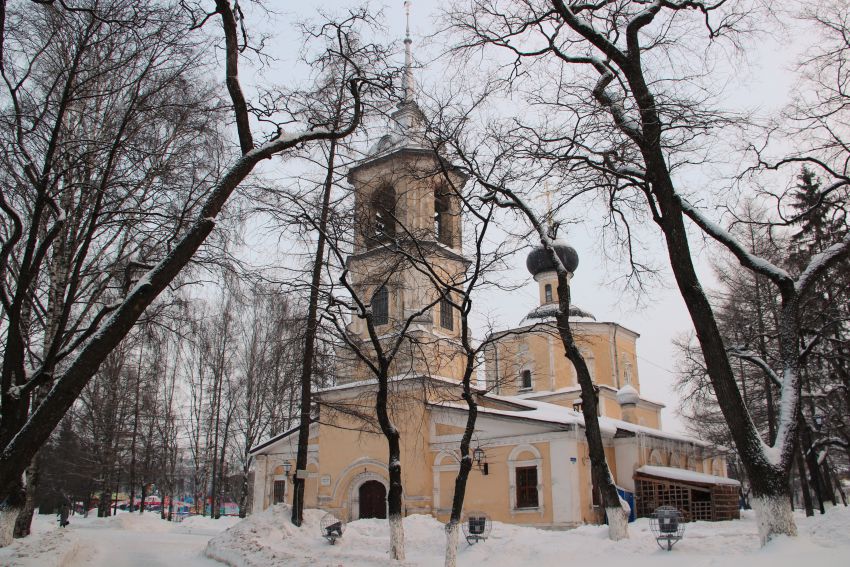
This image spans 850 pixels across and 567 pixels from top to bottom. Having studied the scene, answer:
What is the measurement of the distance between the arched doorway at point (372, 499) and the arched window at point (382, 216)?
11281 millimetres

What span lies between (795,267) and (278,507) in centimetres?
1698

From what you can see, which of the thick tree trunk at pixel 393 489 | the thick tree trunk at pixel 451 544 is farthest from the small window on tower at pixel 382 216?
the thick tree trunk at pixel 451 544

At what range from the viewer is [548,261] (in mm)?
35375

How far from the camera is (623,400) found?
112ft

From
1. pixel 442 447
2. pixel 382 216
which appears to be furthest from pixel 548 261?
pixel 382 216

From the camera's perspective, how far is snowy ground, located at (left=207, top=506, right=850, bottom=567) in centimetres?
841

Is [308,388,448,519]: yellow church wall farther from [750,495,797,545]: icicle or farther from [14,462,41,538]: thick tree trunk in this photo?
[750,495,797,545]: icicle

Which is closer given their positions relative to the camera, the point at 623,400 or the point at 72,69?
the point at 72,69

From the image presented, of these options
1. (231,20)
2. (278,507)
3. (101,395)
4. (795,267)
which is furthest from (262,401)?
(231,20)

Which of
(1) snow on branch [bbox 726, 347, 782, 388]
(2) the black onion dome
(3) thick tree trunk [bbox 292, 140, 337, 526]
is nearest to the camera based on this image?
(1) snow on branch [bbox 726, 347, 782, 388]

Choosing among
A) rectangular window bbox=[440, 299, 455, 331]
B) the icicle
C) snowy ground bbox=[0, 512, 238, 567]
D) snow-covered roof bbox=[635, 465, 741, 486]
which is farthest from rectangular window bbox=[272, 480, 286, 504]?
the icicle

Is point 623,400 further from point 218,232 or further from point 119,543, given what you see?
point 218,232

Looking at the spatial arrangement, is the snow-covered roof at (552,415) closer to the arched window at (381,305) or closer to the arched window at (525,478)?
the arched window at (525,478)

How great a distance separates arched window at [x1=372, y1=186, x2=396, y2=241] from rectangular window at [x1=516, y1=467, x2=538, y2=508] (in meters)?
10.3
